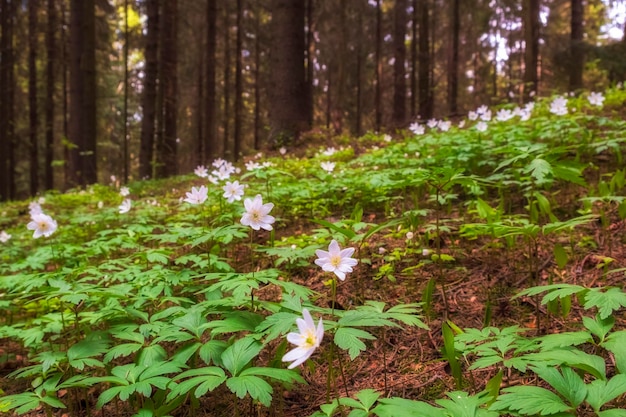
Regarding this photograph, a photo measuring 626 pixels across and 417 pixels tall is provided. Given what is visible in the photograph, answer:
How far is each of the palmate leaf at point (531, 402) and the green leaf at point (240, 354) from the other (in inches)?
32.6

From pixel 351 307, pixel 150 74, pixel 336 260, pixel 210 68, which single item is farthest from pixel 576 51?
pixel 336 260

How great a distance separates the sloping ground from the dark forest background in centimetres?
562

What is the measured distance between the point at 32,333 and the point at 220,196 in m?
1.95

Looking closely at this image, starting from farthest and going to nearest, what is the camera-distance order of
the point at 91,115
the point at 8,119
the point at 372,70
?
the point at 372,70, the point at 8,119, the point at 91,115

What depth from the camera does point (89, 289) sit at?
1.96 meters

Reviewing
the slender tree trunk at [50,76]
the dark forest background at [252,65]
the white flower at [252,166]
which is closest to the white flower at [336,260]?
the white flower at [252,166]

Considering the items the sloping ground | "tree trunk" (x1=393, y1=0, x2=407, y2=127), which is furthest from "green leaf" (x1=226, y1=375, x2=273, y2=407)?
"tree trunk" (x1=393, y1=0, x2=407, y2=127)

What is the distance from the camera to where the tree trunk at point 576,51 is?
39.9ft

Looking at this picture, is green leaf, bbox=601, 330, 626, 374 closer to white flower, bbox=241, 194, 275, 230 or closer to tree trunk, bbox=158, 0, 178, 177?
white flower, bbox=241, 194, 275, 230

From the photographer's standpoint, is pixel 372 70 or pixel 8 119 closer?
pixel 8 119

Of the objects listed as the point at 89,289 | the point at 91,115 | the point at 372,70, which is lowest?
the point at 89,289

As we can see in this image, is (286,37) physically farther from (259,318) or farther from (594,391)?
(594,391)

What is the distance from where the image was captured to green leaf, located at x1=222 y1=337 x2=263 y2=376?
1488 millimetres

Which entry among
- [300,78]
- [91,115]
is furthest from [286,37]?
[91,115]
